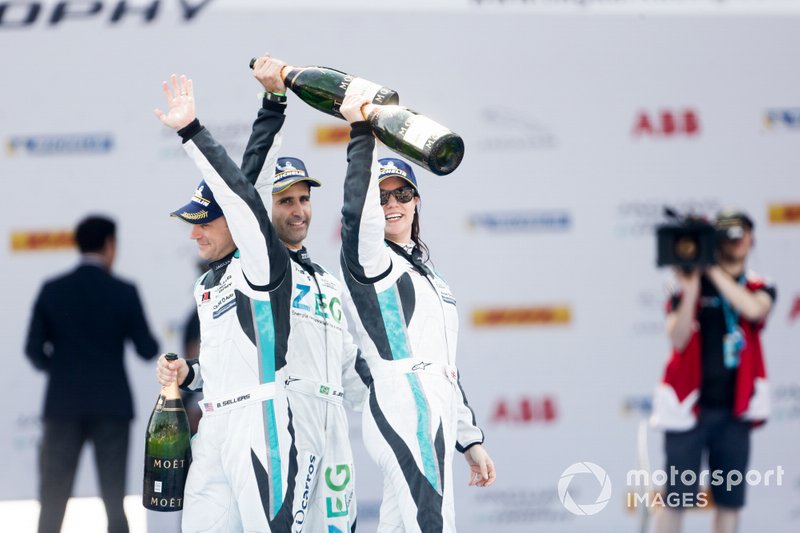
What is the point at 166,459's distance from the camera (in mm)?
3664

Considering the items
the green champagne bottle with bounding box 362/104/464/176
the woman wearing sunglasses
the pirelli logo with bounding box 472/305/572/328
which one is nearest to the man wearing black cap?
the woman wearing sunglasses

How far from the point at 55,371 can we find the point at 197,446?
217 centimetres

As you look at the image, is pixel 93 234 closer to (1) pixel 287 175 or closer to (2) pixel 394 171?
(1) pixel 287 175

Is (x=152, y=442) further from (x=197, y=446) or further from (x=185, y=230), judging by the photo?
(x=185, y=230)

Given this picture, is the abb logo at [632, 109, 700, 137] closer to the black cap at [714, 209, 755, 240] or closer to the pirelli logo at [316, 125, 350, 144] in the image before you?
the black cap at [714, 209, 755, 240]

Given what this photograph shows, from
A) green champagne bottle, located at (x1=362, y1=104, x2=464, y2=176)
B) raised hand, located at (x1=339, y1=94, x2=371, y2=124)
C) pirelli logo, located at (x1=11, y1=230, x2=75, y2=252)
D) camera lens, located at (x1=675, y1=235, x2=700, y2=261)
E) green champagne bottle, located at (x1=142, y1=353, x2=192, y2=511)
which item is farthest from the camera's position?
pirelli logo, located at (x1=11, y1=230, x2=75, y2=252)

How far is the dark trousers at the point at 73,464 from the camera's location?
5.51m

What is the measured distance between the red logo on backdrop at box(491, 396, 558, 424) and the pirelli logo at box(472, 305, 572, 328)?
41 centimetres

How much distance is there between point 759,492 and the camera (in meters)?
6.52

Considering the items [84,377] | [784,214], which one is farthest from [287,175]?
[784,214]

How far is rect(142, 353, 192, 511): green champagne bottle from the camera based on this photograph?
144 inches

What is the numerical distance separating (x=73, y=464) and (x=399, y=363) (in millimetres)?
2514

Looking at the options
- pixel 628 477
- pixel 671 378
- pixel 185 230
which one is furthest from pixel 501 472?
pixel 185 230

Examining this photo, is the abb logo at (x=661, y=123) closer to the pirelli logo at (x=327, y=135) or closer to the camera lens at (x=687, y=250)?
the camera lens at (x=687, y=250)
